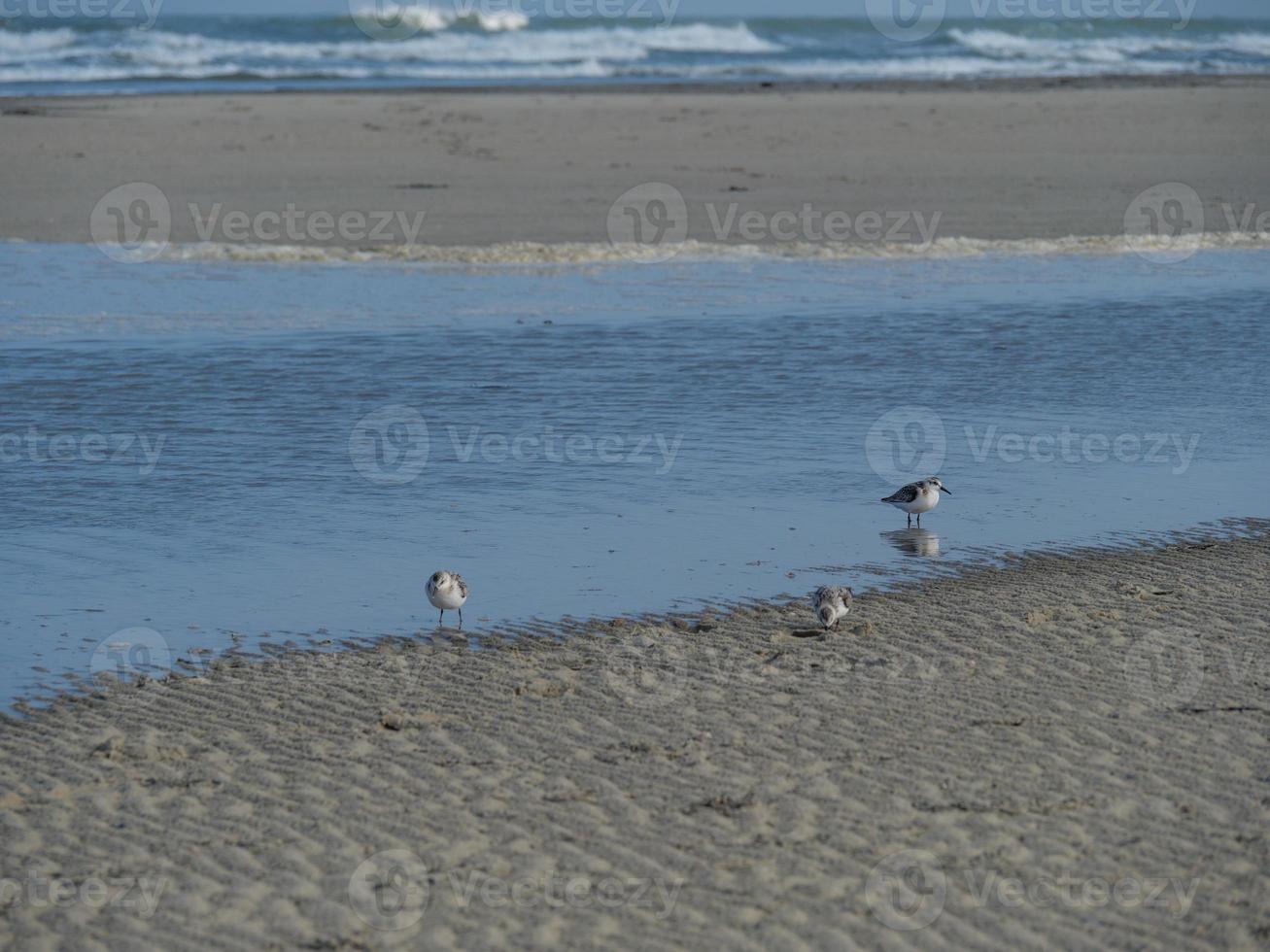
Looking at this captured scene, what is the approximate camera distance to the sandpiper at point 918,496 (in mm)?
9977

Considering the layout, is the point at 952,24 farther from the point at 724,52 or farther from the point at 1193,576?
the point at 1193,576

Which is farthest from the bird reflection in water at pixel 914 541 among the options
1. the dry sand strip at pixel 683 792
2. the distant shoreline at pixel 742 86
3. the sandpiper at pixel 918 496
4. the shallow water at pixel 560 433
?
the distant shoreline at pixel 742 86

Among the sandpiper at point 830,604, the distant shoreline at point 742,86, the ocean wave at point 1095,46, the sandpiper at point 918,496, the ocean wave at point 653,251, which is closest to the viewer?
the sandpiper at point 830,604

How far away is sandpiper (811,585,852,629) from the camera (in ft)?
26.4

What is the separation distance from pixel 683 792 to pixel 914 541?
3.96 meters

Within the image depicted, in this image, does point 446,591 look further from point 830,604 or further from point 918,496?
point 918,496

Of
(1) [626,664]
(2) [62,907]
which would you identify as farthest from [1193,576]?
(2) [62,907]

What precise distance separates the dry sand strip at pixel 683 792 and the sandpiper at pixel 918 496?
1616mm

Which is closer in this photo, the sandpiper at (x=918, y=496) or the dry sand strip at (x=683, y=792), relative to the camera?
the dry sand strip at (x=683, y=792)

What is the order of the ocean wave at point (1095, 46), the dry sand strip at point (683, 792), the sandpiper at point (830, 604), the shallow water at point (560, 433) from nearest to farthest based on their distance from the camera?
the dry sand strip at point (683, 792) < the sandpiper at point (830, 604) < the shallow water at point (560, 433) < the ocean wave at point (1095, 46)

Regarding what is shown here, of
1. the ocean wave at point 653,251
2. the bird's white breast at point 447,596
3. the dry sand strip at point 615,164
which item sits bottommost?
the bird's white breast at point 447,596

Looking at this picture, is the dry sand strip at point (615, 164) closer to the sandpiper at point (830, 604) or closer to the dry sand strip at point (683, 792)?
the sandpiper at point (830, 604)

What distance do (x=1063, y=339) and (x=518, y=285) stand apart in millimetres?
6043

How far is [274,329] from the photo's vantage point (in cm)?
1603
